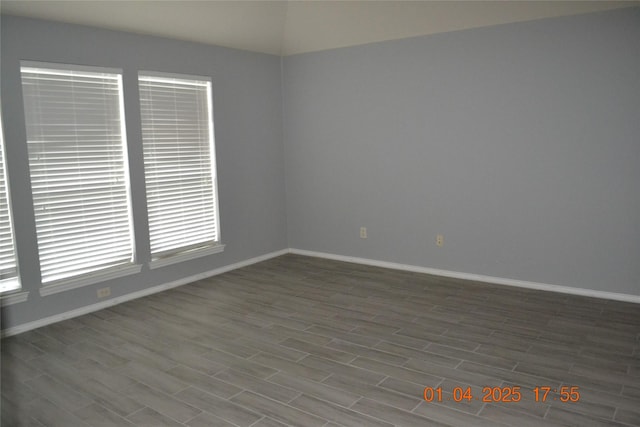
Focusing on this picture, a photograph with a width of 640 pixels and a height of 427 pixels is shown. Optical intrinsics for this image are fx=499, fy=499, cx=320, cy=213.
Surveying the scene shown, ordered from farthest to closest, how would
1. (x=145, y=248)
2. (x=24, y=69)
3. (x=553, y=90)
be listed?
(x=145, y=248)
(x=553, y=90)
(x=24, y=69)

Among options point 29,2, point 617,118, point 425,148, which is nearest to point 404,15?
point 425,148

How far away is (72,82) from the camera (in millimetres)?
3961

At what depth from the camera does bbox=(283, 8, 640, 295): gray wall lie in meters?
4.06

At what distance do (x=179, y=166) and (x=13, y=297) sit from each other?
1840 millimetres

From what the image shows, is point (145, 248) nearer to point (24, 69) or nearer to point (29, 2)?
point (24, 69)

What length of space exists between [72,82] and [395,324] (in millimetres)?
3163

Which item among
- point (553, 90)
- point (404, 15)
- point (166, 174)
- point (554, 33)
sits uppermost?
point (404, 15)

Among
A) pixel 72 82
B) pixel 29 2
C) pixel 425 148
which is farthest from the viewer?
pixel 425 148

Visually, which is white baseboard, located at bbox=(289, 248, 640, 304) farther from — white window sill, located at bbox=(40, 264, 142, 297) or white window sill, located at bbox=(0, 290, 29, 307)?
white window sill, located at bbox=(0, 290, 29, 307)

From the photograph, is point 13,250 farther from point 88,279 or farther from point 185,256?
point 185,256

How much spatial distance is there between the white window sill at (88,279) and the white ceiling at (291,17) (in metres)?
2.03

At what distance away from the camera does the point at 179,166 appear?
4.89 m

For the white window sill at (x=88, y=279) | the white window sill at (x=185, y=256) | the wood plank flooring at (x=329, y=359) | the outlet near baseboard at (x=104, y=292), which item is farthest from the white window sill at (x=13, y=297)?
the white window sill at (x=185, y=256)
